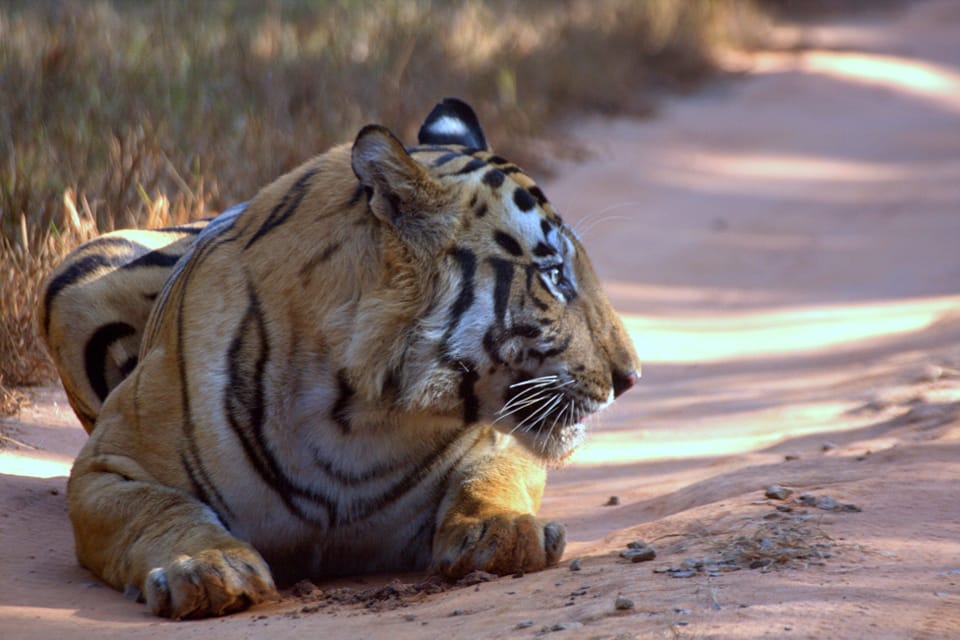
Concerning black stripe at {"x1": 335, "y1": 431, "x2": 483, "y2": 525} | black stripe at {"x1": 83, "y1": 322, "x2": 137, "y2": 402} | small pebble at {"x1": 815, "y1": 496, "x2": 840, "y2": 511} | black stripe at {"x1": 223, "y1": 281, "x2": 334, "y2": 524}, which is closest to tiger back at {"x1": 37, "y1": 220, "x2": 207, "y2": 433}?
black stripe at {"x1": 83, "y1": 322, "x2": 137, "y2": 402}

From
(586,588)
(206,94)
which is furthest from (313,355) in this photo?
(206,94)

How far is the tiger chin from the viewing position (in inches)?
137

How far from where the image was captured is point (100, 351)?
4.86m

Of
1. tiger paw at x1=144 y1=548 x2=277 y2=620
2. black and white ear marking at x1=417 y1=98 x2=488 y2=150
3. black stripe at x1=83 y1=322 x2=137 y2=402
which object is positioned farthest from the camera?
black stripe at x1=83 y1=322 x2=137 y2=402

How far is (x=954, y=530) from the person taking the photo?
11.0 ft

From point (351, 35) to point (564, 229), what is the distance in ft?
25.6

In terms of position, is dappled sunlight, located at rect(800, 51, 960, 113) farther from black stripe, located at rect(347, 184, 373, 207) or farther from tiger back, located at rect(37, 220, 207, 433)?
black stripe, located at rect(347, 184, 373, 207)

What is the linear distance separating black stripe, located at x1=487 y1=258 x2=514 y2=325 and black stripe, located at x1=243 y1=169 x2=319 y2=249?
24.0 inches

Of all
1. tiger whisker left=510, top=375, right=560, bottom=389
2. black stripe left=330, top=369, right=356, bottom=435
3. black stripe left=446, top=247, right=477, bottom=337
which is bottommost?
Answer: black stripe left=330, top=369, right=356, bottom=435

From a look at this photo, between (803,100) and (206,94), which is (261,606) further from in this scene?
(803,100)

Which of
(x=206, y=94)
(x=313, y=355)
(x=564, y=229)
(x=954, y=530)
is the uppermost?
(x=206, y=94)

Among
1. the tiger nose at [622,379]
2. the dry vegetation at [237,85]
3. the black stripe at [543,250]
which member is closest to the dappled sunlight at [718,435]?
the tiger nose at [622,379]

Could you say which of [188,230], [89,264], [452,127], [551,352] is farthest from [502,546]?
[188,230]

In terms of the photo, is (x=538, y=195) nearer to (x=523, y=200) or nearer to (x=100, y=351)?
(x=523, y=200)
